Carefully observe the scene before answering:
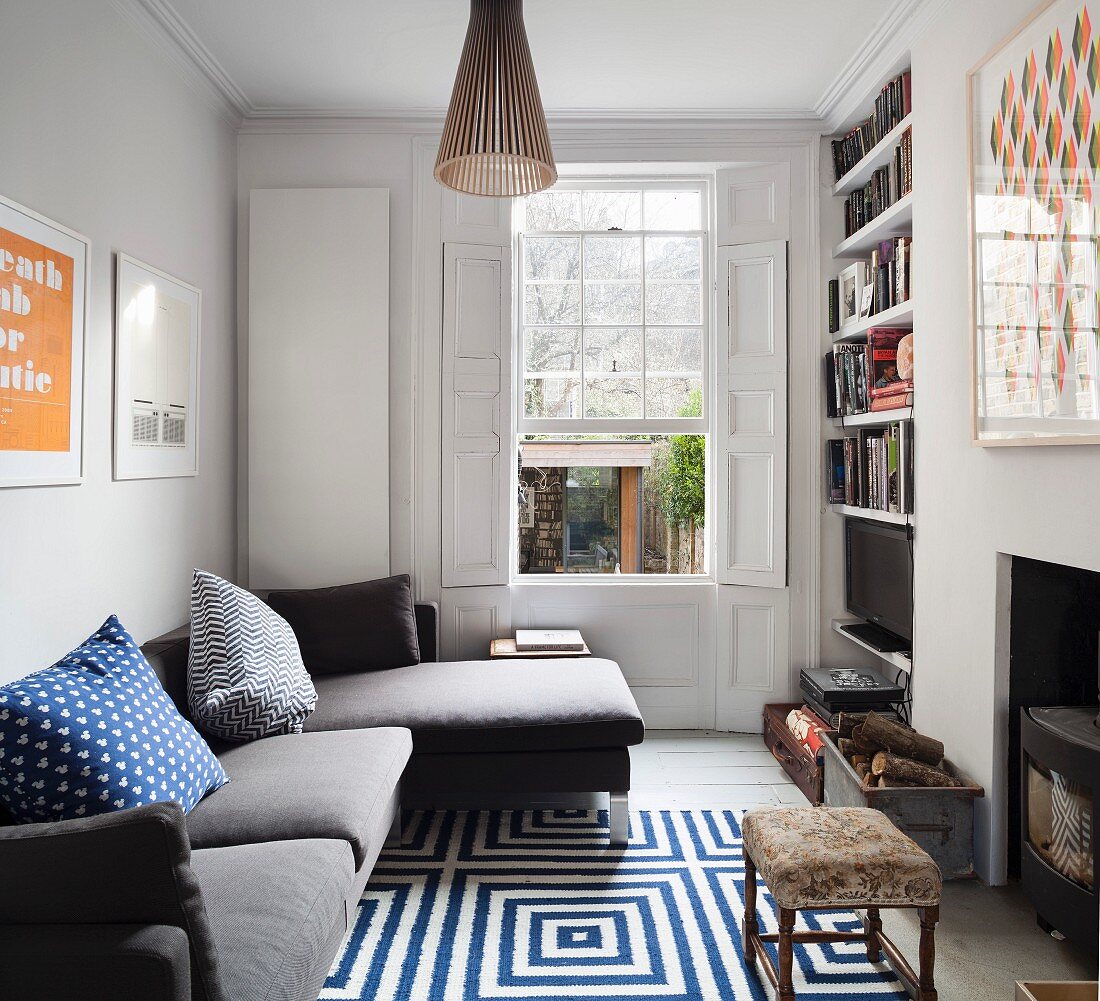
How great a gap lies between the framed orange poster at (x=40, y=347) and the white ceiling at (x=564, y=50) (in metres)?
1.12

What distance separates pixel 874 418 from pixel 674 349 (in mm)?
1048

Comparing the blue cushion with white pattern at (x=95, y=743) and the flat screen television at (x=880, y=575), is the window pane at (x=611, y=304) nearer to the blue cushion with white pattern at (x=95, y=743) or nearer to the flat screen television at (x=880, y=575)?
the flat screen television at (x=880, y=575)

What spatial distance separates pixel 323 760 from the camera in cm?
232

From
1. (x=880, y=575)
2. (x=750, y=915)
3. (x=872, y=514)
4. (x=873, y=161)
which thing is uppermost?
(x=873, y=161)

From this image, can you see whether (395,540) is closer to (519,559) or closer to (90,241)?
(519,559)

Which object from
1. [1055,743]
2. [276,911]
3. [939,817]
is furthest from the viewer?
[939,817]

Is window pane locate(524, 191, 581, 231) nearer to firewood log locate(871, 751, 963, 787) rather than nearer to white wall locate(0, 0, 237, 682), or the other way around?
white wall locate(0, 0, 237, 682)

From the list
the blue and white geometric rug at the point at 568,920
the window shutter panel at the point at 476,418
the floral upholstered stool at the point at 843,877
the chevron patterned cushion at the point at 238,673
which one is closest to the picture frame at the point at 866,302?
the window shutter panel at the point at 476,418

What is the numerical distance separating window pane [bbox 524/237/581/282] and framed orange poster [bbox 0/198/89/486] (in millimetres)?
2048

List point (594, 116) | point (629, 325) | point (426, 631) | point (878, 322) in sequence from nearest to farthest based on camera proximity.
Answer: point (878, 322)
point (426, 631)
point (594, 116)
point (629, 325)

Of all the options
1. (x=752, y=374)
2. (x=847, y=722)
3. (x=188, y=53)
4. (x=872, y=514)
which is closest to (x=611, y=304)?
(x=752, y=374)

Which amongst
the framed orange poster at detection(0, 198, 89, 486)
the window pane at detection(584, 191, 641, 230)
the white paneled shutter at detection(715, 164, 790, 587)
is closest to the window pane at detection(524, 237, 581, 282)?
the window pane at detection(584, 191, 641, 230)

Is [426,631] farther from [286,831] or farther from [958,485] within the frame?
[958,485]

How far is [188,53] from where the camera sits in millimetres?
3129
